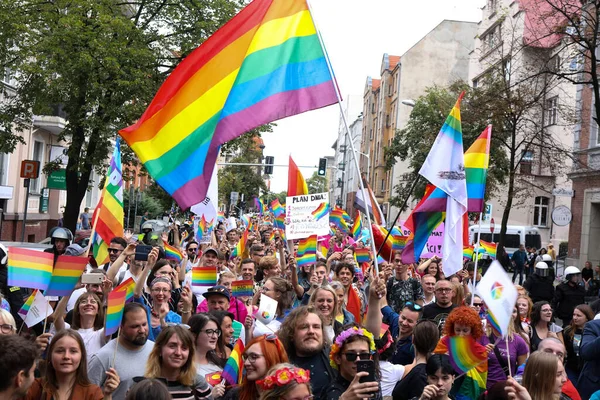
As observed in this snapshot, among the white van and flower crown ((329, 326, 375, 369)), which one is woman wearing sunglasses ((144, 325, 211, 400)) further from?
the white van

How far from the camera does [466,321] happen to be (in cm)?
557

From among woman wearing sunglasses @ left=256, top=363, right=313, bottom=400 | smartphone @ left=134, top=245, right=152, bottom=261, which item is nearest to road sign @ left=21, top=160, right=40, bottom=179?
smartphone @ left=134, top=245, right=152, bottom=261

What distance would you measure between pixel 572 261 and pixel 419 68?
40.2 meters

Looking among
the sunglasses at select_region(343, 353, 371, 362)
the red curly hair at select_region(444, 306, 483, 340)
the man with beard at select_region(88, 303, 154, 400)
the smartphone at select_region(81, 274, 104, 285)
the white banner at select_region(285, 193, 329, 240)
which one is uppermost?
the white banner at select_region(285, 193, 329, 240)

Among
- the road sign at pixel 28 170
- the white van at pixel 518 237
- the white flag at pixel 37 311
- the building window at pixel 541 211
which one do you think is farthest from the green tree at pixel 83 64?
the building window at pixel 541 211

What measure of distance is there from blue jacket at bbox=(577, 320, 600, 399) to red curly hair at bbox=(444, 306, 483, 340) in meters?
1.30

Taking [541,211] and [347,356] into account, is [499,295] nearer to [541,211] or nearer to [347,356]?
[347,356]

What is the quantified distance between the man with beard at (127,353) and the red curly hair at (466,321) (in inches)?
85.0

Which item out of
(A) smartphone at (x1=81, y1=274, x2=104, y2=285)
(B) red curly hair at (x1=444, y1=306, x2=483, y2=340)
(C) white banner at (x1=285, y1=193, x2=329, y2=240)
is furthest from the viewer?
(C) white banner at (x1=285, y1=193, x2=329, y2=240)

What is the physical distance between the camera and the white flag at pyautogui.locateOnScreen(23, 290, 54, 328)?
5906 mm

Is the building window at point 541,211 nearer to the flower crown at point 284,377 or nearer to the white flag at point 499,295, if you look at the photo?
the white flag at point 499,295

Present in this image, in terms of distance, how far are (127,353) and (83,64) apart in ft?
53.4

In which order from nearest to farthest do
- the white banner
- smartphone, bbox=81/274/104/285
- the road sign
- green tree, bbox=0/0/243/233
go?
smartphone, bbox=81/274/104/285 < the white banner < the road sign < green tree, bbox=0/0/243/233

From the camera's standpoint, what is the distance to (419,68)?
220 feet
